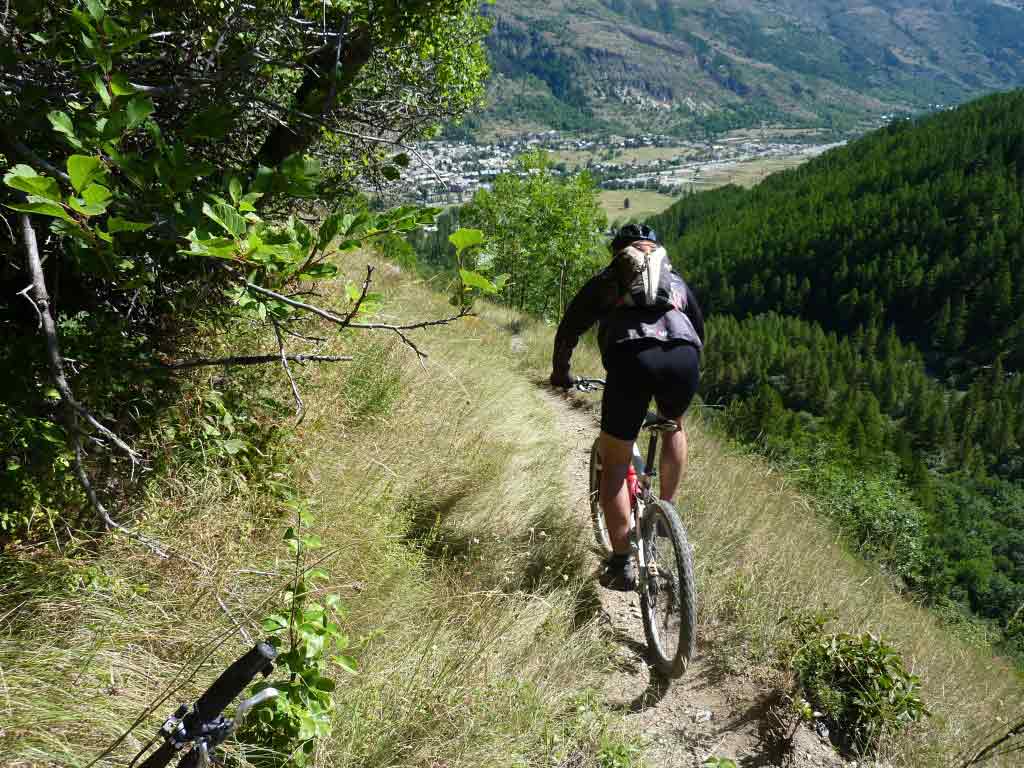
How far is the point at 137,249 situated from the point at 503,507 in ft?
7.97

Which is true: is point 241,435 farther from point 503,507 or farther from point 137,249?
point 503,507

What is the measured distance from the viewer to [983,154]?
129250 millimetres

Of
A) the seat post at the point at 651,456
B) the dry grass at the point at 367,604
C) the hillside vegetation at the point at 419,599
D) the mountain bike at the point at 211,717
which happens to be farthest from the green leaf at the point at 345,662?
the seat post at the point at 651,456

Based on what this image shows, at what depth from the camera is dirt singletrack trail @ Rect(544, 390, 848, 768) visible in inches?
105

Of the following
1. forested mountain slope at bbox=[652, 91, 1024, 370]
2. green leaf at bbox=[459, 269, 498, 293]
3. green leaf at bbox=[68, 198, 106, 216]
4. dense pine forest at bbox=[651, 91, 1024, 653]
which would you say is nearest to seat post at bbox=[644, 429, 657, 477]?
green leaf at bbox=[459, 269, 498, 293]

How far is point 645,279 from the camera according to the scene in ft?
10.00

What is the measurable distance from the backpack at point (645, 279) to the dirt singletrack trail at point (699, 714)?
1.77m

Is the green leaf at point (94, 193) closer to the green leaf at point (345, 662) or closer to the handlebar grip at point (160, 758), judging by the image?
the handlebar grip at point (160, 758)

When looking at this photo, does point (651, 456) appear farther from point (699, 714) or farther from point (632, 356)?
point (699, 714)

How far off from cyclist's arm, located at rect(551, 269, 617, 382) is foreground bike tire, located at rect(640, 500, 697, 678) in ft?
3.23

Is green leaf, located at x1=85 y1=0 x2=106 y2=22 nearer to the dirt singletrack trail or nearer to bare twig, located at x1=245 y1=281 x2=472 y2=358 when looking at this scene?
bare twig, located at x1=245 y1=281 x2=472 y2=358

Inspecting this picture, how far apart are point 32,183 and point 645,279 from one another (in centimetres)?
242

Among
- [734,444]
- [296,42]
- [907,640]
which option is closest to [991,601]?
[734,444]

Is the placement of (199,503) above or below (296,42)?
below
